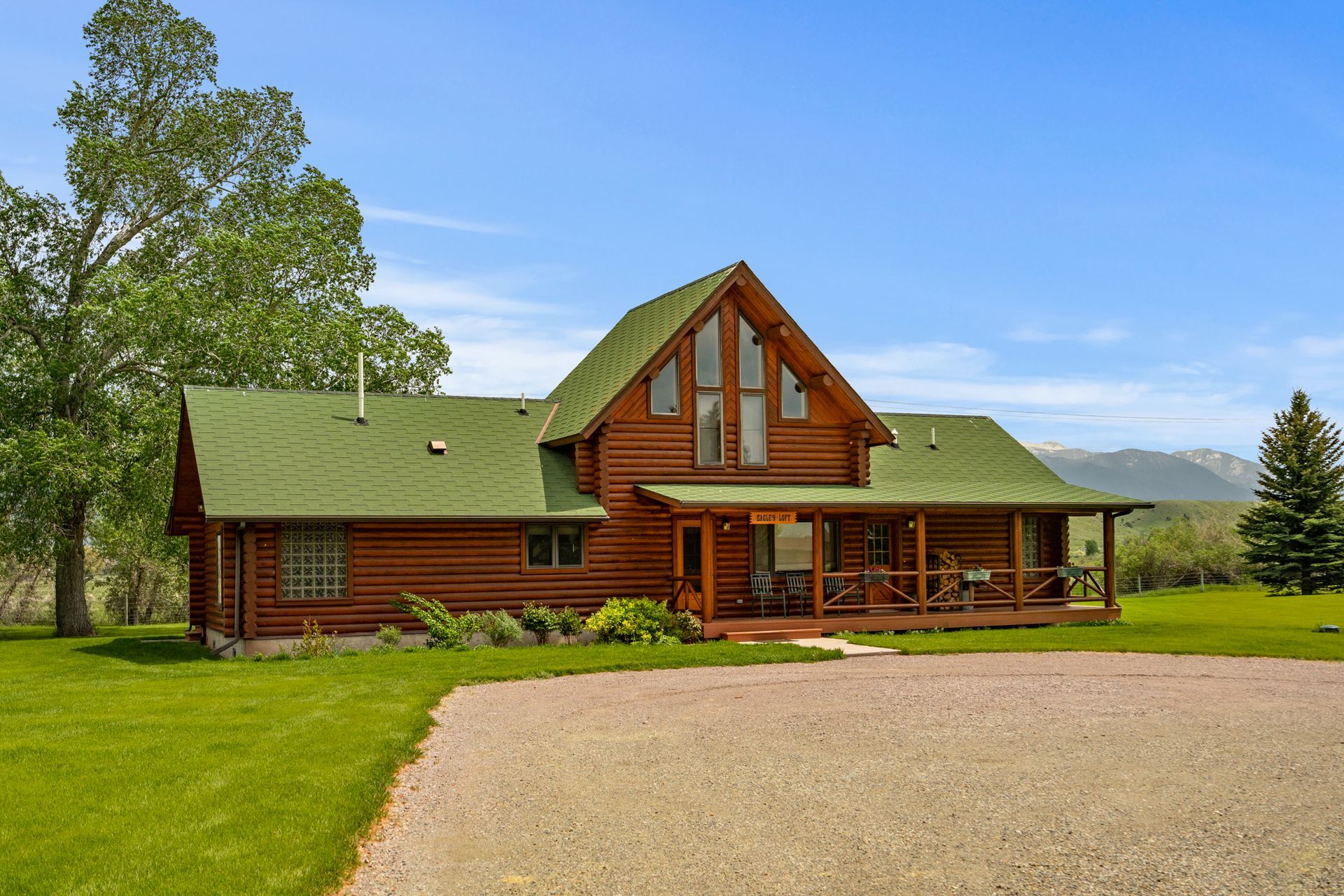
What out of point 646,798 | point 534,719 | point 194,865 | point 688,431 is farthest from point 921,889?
point 688,431

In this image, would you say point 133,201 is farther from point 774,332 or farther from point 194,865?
point 194,865

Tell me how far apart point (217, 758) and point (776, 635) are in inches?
543

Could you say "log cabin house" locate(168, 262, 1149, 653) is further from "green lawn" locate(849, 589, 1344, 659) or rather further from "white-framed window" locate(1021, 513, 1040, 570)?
"green lawn" locate(849, 589, 1344, 659)

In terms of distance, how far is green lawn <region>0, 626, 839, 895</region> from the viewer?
7383 millimetres

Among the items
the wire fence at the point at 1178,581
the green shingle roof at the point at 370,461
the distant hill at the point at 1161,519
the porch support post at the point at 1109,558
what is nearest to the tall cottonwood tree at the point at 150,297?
the green shingle roof at the point at 370,461

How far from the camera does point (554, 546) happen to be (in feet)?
76.5

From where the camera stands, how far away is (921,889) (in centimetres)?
679

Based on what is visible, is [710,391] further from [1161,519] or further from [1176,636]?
[1161,519]

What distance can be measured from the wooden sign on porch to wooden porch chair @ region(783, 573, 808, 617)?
2.30 metres

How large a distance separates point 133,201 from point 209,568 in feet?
44.4

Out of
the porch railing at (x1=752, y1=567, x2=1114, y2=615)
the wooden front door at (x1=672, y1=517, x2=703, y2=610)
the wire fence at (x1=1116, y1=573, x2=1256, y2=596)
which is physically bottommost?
the wire fence at (x1=1116, y1=573, x2=1256, y2=596)

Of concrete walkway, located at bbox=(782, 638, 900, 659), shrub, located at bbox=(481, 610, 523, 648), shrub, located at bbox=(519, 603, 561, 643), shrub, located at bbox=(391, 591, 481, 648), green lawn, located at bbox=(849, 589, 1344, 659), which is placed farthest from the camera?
shrub, located at bbox=(519, 603, 561, 643)

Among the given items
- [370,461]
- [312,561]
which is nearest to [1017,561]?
[370,461]

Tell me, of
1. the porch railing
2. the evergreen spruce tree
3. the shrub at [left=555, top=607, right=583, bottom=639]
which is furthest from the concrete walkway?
the evergreen spruce tree
